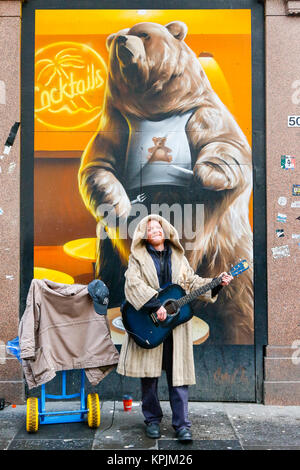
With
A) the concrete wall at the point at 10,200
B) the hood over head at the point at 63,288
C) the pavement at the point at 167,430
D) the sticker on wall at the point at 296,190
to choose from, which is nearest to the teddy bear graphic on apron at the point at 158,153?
the sticker on wall at the point at 296,190

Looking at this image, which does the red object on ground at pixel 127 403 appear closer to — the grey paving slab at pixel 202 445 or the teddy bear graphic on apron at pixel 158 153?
the grey paving slab at pixel 202 445

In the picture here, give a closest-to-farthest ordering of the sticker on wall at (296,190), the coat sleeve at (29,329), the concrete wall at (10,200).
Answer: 1. the coat sleeve at (29,329)
2. the concrete wall at (10,200)
3. the sticker on wall at (296,190)

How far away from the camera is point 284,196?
6.40 metres

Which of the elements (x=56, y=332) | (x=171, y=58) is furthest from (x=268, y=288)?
(x=171, y=58)

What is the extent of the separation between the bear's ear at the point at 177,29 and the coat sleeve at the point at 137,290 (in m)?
2.96

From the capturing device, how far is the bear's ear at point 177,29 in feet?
21.5

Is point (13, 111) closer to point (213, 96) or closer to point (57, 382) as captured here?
point (213, 96)

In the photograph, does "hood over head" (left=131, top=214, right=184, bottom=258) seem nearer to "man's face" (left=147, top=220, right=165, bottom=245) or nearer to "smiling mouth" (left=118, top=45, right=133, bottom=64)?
"man's face" (left=147, top=220, right=165, bottom=245)

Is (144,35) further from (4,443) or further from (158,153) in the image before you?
(4,443)

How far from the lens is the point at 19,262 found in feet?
21.1

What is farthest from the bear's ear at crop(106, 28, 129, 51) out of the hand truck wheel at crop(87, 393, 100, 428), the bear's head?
the hand truck wheel at crop(87, 393, 100, 428)

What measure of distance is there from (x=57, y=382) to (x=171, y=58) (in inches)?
156
